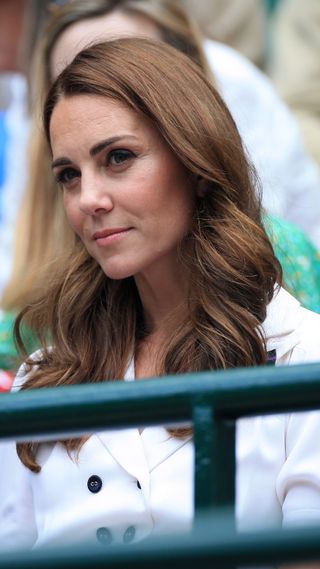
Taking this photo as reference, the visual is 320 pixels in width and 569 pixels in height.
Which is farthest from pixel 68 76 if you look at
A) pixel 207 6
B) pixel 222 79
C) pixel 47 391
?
pixel 207 6

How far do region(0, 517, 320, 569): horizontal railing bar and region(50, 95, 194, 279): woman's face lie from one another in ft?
4.06

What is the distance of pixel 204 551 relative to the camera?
1.00m

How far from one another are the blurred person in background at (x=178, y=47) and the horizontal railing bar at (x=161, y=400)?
2137 mm

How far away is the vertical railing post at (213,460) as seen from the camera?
1.20 m

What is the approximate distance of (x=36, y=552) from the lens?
104 centimetres

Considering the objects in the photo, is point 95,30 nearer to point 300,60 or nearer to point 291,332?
point 300,60

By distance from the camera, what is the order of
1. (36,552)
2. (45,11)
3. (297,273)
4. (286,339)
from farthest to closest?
(45,11), (297,273), (286,339), (36,552)


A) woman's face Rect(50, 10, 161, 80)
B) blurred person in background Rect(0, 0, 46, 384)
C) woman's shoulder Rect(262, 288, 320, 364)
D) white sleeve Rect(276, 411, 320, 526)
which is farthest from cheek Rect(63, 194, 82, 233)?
woman's face Rect(50, 10, 161, 80)

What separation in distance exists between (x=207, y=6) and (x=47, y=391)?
4148 millimetres

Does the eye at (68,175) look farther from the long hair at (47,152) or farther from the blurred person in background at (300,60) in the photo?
the blurred person in background at (300,60)

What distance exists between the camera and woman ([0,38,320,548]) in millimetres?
2119

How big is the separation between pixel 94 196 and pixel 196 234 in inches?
8.0

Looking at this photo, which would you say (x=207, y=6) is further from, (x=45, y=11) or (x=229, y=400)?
(x=229, y=400)

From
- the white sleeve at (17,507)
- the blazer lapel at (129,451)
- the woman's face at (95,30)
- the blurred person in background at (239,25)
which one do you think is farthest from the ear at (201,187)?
the blurred person in background at (239,25)
